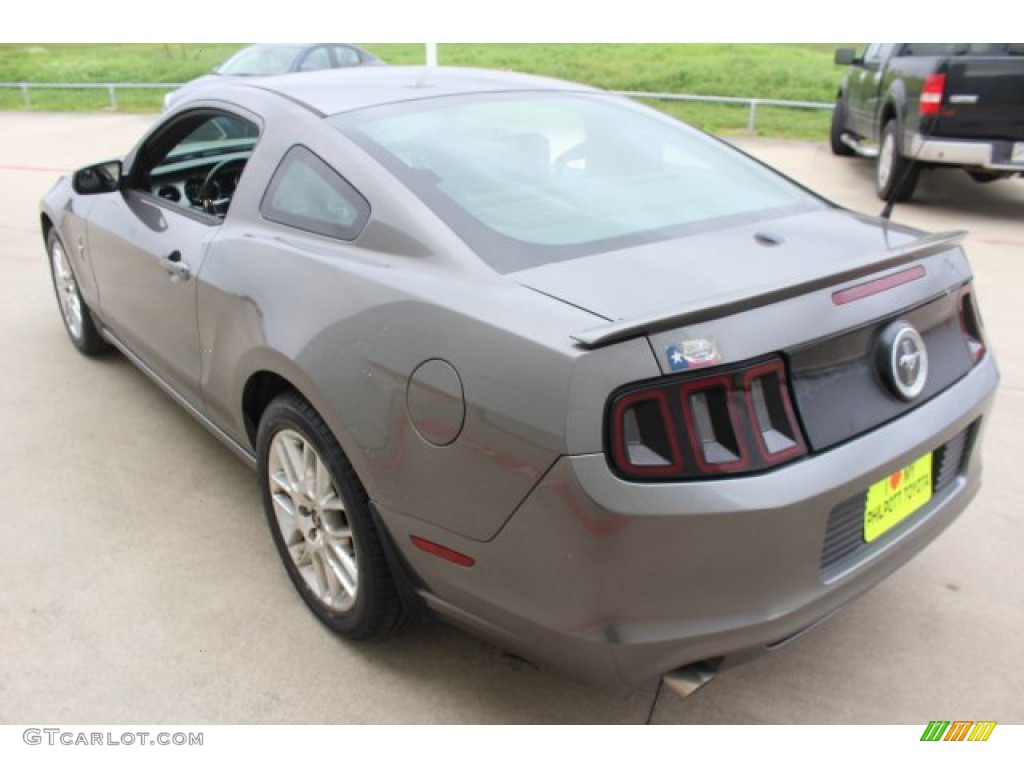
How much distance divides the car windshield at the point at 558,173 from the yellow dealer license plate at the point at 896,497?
0.79 m

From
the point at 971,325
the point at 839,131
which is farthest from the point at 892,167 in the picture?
the point at 971,325

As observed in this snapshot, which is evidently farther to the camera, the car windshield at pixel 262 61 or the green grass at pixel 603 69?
the green grass at pixel 603 69

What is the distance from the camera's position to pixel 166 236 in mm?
3203

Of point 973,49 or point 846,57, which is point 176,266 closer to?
point 973,49

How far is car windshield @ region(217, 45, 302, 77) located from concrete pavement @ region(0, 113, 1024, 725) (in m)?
8.08

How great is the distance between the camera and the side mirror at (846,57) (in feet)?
32.0

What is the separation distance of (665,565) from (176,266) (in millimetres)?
2027

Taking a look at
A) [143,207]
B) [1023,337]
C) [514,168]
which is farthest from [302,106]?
[1023,337]

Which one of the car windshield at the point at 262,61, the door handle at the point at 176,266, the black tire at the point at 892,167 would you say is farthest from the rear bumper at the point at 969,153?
the car windshield at the point at 262,61

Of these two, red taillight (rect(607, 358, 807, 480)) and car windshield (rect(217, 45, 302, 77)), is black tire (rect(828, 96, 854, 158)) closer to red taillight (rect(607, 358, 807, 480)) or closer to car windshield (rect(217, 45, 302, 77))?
car windshield (rect(217, 45, 302, 77))

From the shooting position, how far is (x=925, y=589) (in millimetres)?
2781

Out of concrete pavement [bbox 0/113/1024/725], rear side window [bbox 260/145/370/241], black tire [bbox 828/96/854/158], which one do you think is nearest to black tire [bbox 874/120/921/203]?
black tire [bbox 828/96/854/158]
